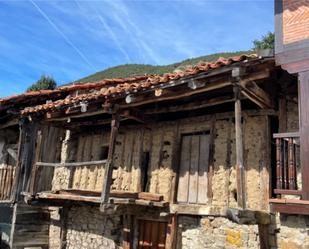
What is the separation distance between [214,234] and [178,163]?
166 cm

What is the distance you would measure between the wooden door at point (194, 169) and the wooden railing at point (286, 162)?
6.32ft

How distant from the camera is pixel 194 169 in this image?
299 inches

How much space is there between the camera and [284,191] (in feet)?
17.0

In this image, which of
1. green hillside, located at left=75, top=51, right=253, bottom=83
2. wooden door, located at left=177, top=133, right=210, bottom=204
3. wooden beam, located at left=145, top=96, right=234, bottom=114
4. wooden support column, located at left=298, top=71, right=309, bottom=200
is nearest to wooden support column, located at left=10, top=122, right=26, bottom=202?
wooden beam, located at left=145, top=96, right=234, bottom=114

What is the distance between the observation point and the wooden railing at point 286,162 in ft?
17.6

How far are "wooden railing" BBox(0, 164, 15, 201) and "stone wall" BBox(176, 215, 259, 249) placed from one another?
546 cm

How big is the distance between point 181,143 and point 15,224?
4.56 m

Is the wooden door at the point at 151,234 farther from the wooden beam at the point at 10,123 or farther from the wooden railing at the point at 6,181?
the wooden beam at the point at 10,123

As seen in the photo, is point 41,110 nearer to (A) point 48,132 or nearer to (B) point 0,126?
(A) point 48,132

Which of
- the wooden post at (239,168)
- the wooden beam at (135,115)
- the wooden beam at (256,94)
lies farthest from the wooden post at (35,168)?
the wooden beam at (256,94)

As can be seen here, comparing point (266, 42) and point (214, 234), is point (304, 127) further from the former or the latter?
point (266, 42)

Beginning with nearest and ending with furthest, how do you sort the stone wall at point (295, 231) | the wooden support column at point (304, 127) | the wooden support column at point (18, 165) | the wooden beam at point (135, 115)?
the stone wall at point (295, 231) → the wooden support column at point (304, 127) → the wooden beam at point (135, 115) → the wooden support column at point (18, 165)

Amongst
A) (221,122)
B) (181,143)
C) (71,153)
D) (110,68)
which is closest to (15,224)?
(71,153)

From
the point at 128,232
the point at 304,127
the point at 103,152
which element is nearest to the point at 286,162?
the point at 304,127
